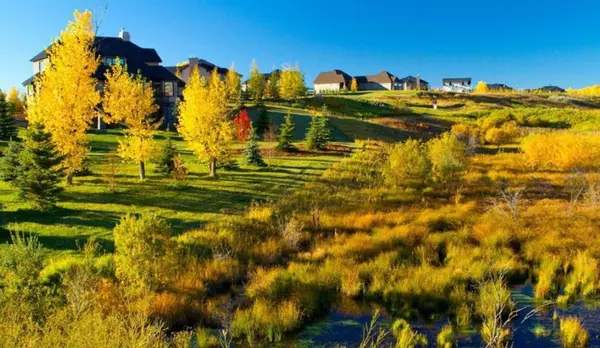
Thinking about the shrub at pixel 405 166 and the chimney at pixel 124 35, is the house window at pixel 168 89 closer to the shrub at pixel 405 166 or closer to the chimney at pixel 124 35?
the chimney at pixel 124 35

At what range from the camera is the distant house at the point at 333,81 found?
4867 inches

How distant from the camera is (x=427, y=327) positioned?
40.0ft

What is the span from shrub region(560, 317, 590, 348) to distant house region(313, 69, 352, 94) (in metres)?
113

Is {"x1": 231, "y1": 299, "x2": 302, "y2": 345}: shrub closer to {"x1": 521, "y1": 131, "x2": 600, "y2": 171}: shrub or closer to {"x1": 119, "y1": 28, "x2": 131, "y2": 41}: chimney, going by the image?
{"x1": 521, "y1": 131, "x2": 600, "y2": 171}: shrub

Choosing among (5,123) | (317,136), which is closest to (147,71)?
(5,123)

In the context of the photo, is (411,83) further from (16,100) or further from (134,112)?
(134,112)

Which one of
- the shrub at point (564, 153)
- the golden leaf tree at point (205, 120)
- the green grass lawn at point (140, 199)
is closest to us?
the green grass lawn at point (140, 199)

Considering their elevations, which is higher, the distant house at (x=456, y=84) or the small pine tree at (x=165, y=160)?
the distant house at (x=456, y=84)

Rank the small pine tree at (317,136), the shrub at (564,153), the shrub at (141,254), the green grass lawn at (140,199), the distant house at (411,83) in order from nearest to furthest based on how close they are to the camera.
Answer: the shrub at (141,254)
the green grass lawn at (140,199)
the shrub at (564,153)
the small pine tree at (317,136)
the distant house at (411,83)

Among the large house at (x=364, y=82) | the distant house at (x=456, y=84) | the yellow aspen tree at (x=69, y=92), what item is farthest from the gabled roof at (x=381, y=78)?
the yellow aspen tree at (x=69, y=92)

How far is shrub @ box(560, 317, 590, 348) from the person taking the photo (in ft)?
36.7

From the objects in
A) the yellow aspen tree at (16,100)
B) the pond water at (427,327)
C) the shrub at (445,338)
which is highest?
the yellow aspen tree at (16,100)

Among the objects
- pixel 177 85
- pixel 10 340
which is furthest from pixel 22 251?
pixel 177 85

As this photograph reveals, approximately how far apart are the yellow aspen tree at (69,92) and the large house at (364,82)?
99.4 meters
